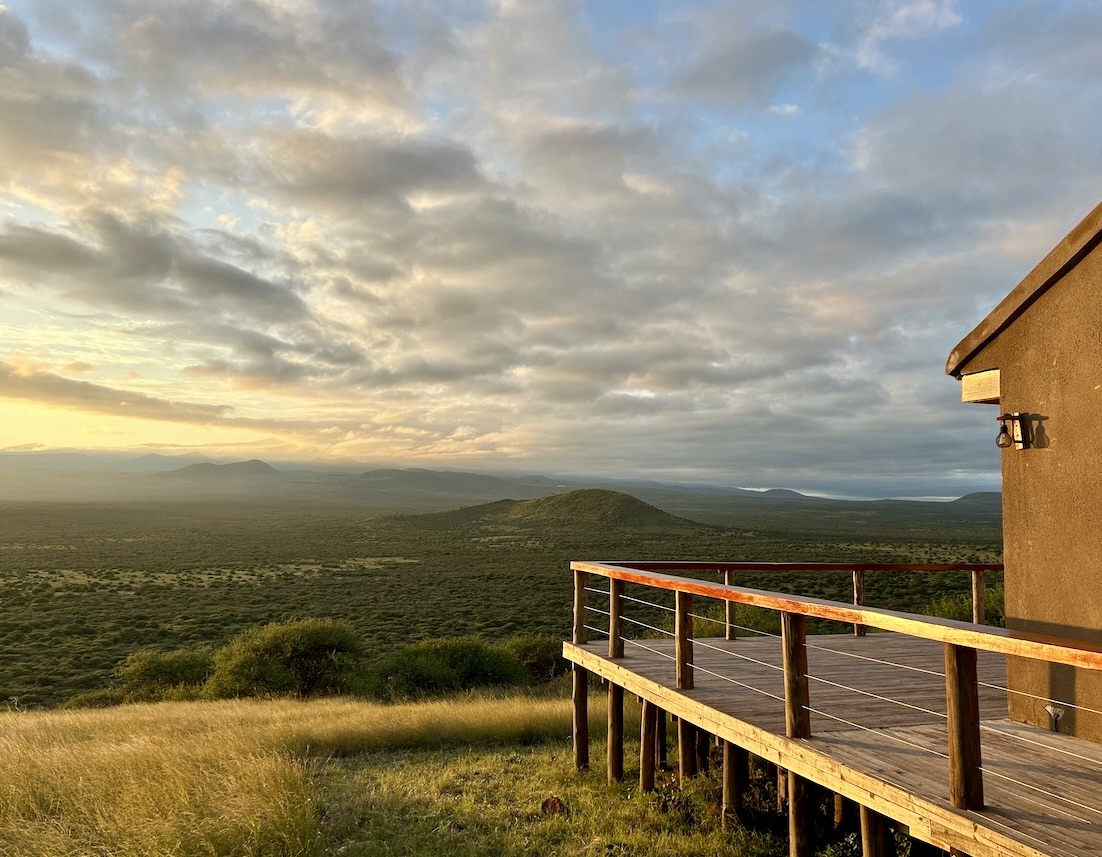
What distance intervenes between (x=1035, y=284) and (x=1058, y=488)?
1.47m

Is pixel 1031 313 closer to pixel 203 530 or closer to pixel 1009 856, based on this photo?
pixel 1009 856

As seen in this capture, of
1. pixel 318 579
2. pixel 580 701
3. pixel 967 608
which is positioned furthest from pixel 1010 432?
pixel 318 579

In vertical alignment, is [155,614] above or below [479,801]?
below

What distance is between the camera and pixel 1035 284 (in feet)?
18.9

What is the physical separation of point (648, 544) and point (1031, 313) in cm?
8272

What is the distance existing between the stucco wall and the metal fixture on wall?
0.06 meters

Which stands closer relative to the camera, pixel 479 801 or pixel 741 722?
pixel 741 722

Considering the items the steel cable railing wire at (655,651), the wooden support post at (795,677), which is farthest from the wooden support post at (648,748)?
the wooden support post at (795,677)

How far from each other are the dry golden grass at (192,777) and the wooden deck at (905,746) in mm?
3337

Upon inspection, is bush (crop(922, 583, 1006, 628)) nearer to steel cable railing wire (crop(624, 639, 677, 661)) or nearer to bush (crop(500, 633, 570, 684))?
bush (crop(500, 633, 570, 684))

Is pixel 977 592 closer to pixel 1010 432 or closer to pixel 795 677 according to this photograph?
pixel 1010 432

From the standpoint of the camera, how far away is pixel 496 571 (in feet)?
196

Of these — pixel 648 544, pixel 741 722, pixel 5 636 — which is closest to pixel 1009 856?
pixel 741 722

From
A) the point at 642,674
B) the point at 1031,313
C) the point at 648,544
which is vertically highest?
the point at 1031,313
